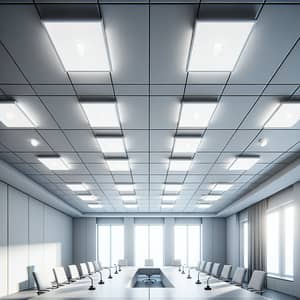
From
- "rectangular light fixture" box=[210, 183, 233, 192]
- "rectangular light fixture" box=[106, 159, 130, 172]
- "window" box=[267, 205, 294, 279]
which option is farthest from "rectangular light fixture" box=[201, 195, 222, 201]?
"rectangular light fixture" box=[106, 159, 130, 172]

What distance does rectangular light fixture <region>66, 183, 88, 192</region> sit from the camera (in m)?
11.4

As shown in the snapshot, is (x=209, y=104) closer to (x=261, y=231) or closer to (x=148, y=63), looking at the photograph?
(x=148, y=63)

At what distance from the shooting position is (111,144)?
24.5 feet

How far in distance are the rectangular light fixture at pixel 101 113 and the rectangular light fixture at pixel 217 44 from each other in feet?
4.70

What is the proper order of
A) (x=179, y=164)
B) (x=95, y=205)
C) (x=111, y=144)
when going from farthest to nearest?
(x=95, y=205), (x=179, y=164), (x=111, y=144)

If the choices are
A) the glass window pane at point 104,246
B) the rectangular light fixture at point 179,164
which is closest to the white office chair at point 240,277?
the rectangular light fixture at point 179,164

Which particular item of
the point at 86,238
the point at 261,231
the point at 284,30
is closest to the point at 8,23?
the point at 284,30

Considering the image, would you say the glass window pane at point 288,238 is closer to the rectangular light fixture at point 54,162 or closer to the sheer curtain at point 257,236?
the sheer curtain at point 257,236

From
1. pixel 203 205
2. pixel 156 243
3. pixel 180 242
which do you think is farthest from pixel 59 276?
pixel 180 242

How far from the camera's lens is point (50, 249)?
15766 mm

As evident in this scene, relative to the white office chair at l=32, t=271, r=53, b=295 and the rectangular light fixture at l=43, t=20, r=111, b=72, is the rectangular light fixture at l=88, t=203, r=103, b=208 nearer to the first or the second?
the white office chair at l=32, t=271, r=53, b=295

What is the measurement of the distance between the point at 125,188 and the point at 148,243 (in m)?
9.36

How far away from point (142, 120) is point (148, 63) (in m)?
1.97

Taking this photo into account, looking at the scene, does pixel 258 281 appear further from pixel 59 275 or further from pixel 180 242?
pixel 180 242
